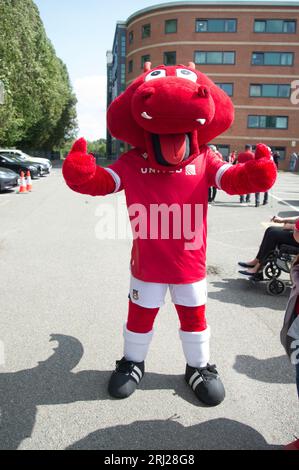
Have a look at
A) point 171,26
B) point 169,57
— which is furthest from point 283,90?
point 171,26

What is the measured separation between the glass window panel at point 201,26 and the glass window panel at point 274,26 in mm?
5704

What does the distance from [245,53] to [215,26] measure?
379 cm

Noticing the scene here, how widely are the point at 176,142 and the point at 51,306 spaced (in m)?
2.82

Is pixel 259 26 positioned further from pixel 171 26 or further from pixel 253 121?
pixel 253 121

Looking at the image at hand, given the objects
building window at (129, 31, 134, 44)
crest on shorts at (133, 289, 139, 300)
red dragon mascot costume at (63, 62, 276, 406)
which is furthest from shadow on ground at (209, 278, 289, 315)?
building window at (129, 31, 134, 44)

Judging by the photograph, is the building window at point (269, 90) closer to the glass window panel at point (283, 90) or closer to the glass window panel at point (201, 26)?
the glass window panel at point (283, 90)

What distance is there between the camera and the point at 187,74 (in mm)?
2637

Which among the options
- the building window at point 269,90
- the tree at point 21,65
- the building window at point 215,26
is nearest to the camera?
the tree at point 21,65

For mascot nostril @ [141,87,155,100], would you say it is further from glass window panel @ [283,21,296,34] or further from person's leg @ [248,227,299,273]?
glass window panel @ [283,21,296,34]

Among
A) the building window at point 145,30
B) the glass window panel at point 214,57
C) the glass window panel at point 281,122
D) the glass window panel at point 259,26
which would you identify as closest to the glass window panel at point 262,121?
the glass window panel at point 281,122

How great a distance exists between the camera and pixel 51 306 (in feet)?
15.1

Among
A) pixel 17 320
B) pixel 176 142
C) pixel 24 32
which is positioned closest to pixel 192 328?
pixel 176 142

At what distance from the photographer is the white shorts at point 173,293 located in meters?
2.89
